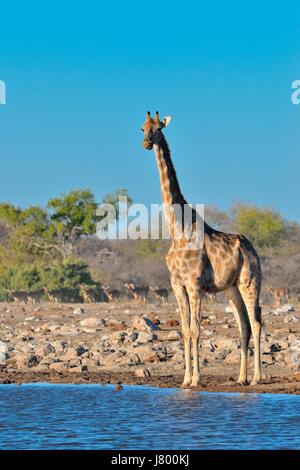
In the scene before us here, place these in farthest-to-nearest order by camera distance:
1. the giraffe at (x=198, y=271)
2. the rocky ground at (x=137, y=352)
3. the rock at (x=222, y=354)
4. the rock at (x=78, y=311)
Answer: the rock at (x=78, y=311) < the rock at (x=222, y=354) < the rocky ground at (x=137, y=352) < the giraffe at (x=198, y=271)

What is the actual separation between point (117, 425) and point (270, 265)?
31767 millimetres

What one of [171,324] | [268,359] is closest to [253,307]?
[268,359]

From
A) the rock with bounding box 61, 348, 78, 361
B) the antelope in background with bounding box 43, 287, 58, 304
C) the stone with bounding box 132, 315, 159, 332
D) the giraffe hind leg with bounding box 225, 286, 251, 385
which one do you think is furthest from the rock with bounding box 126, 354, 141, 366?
the antelope in background with bounding box 43, 287, 58, 304

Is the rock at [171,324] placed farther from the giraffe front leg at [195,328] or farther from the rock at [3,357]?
the giraffe front leg at [195,328]

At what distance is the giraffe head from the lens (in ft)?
51.9

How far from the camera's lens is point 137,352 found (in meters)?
18.3

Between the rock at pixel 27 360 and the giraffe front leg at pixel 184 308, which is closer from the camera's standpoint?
the giraffe front leg at pixel 184 308

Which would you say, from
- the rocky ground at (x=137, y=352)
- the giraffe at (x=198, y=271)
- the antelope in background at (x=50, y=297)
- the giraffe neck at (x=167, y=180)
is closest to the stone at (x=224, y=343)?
the rocky ground at (x=137, y=352)

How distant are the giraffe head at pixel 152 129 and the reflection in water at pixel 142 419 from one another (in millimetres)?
3296

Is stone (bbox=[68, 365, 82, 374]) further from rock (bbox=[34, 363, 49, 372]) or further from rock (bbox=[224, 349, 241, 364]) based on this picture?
rock (bbox=[224, 349, 241, 364])

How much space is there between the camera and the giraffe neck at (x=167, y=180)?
53.0 ft

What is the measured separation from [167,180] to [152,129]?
2.49ft

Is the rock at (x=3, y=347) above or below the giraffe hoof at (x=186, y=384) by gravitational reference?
above

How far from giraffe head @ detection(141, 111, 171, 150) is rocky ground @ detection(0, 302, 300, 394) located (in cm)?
327
